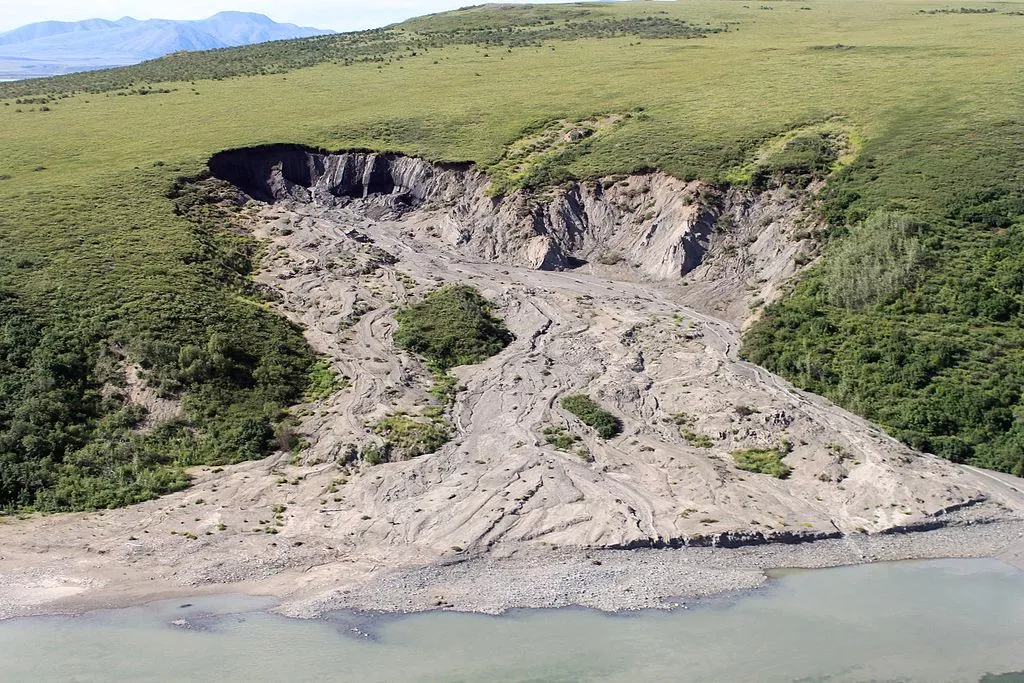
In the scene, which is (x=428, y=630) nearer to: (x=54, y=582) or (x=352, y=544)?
(x=352, y=544)

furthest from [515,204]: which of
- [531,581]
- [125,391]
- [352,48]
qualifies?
[352,48]

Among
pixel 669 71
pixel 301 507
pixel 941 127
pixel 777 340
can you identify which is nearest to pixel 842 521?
pixel 777 340

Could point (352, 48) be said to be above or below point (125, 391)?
above

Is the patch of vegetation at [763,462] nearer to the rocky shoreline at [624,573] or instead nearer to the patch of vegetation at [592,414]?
the rocky shoreline at [624,573]

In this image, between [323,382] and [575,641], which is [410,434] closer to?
[323,382]

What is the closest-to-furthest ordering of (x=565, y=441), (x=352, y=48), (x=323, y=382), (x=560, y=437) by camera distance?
(x=565, y=441), (x=560, y=437), (x=323, y=382), (x=352, y=48)

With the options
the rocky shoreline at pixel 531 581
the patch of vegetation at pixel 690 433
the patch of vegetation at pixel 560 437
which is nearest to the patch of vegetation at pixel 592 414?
the patch of vegetation at pixel 560 437

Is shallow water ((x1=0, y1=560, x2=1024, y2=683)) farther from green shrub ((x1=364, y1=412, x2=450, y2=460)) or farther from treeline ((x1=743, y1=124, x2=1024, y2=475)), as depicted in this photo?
treeline ((x1=743, y1=124, x2=1024, y2=475))
